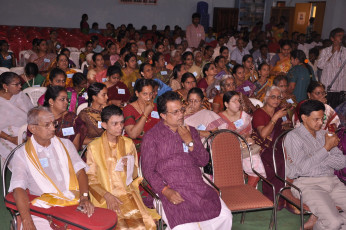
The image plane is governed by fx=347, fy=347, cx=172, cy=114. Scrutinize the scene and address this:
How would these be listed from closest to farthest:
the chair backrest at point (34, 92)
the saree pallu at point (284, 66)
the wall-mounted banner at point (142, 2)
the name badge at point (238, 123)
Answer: the name badge at point (238, 123), the chair backrest at point (34, 92), the saree pallu at point (284, 66), the wall-mounted banner at point (142, 2)

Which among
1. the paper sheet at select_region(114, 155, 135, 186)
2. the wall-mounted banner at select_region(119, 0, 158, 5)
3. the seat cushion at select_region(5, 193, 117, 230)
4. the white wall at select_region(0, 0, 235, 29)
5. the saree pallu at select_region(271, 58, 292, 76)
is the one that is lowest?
the seat cushion at select_region(5, 193, 117, 230)

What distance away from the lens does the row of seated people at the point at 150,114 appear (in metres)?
3.41

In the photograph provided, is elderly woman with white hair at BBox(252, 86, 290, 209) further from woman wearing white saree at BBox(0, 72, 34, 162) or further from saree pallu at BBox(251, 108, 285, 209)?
woman wearing white saree at BBox(0, 72, 34, 162)

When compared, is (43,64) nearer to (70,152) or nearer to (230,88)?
(230,88)

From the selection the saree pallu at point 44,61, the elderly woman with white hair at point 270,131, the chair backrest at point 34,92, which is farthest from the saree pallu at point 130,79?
the elderly woman with white hair at point 270,131

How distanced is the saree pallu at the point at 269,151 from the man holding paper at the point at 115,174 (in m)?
1.43

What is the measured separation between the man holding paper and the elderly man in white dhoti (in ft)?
0.44

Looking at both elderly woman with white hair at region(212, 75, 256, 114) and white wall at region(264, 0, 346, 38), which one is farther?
white wall at region(264, 0, 346, 38)

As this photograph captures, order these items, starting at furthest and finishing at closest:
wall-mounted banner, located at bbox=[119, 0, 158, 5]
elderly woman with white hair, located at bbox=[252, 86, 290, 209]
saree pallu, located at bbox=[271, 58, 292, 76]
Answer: wall-mounted banner, located at bbox=[119, 0, 158, 5]
saree pallu, located at bbox=[271, 58, 292, 76]
elderly woman with white hair, located at bbox=[252, 86, 290, 209]

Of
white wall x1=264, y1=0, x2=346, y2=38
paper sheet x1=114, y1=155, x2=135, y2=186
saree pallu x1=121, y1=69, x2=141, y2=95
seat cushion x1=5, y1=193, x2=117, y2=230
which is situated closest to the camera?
seat cushion x1=5, y1=193, x2=117, y2=230

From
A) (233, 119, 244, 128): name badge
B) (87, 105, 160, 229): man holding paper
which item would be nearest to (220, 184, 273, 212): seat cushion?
(87, 105, 160, 229): man holding paper

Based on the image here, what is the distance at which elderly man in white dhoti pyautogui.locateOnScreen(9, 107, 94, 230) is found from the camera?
2400mm

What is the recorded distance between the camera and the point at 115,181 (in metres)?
2.79

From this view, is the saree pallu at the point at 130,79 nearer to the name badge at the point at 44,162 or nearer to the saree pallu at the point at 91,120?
the saree pallu at the point at 91,120
